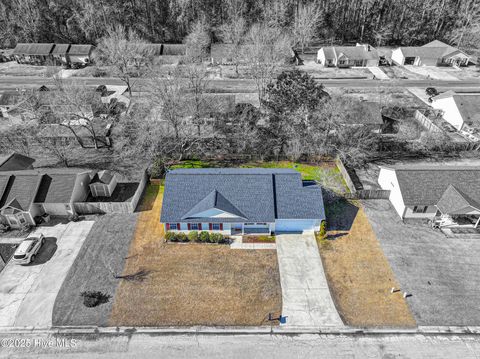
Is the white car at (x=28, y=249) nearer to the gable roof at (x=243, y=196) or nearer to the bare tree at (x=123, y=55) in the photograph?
the gable roof at (x=243, y=196)

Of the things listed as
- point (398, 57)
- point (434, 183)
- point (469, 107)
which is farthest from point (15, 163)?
point (398, 57)

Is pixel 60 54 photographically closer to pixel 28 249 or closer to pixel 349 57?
pixel 28 249

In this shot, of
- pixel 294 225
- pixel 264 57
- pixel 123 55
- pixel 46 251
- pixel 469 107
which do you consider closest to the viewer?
pixel 46 251

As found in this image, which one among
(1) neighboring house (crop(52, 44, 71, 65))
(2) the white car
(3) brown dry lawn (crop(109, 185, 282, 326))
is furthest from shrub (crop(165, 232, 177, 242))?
(1) neighboring house (crop(52, 44, 71, 65))

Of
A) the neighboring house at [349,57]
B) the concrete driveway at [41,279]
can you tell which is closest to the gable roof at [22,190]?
the concrete driveway at [41,279]

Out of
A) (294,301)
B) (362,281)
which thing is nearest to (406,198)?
(362,281)
